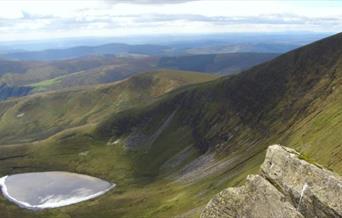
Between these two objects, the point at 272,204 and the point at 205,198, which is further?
the point at 205,198

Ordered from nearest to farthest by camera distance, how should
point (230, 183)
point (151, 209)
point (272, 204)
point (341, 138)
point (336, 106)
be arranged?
Result: point (272, 204)
point (341, 138)
point (230, 183)
point (336, 106)
point (151, 209)

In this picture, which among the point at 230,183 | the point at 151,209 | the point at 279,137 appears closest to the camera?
the point at 230,183

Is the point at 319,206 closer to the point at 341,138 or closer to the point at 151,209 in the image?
the point at 341,138

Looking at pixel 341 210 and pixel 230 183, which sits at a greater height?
pixel 341 210

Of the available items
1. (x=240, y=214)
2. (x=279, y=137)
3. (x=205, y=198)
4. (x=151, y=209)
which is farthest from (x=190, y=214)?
(x=240, y=214)

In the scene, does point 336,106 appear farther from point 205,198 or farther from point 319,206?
point 319,206

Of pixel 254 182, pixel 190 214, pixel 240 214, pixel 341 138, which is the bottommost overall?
pixel 190 214
